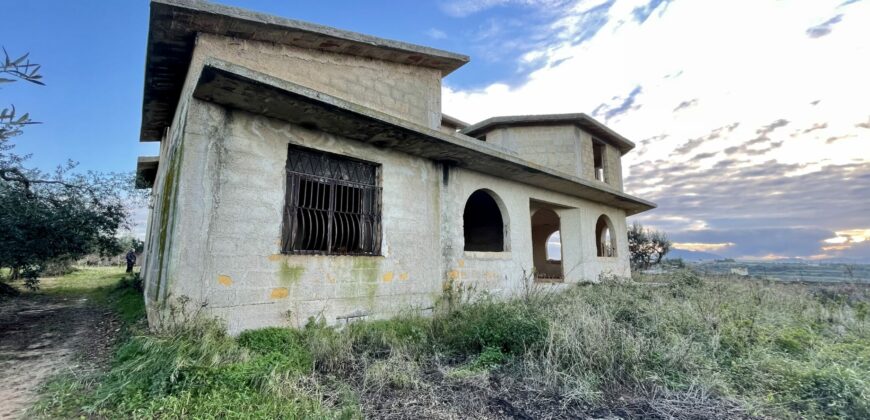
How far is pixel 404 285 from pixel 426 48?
4651 millimetres

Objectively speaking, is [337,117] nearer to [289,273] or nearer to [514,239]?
[289,273]

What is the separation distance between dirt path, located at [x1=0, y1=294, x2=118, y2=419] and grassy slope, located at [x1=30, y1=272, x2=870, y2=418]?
0.27 meters

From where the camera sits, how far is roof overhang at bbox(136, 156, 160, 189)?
34.8 ft

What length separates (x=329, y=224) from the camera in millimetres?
5820

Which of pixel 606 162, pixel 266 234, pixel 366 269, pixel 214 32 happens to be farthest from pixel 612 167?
pixel 214 32

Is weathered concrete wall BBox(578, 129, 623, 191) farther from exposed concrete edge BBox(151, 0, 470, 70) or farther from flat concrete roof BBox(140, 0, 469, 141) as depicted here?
flat concrete roof BBox(140, 0, 469, 141)

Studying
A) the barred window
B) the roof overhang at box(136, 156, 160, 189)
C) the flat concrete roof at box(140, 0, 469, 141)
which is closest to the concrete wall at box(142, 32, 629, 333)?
the barred window

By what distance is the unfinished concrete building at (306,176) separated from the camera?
15.1 ft

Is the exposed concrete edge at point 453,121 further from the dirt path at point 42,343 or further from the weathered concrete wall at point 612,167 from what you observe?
the dirt path at point 42,343

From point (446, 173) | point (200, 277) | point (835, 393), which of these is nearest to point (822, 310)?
point (835, 393)

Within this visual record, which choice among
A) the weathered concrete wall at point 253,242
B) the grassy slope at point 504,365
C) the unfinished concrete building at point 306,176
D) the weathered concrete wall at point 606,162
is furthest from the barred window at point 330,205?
the weathered concrete wall at point 606,162

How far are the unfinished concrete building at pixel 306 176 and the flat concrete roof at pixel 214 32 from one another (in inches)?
1.0

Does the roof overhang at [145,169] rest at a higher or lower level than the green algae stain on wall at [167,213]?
higher

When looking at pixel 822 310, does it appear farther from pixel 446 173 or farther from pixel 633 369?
pixel 446 173
